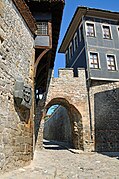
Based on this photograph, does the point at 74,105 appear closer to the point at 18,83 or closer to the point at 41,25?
the point at 41,25

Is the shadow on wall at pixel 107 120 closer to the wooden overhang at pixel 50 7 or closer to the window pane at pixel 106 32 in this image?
the window pane at pixel 106 32

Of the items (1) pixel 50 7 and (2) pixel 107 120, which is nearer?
(1) pixel 50 7

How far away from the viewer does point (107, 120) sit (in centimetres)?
1159

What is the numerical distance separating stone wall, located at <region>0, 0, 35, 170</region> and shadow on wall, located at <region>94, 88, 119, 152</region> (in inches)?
275

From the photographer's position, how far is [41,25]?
716 cm

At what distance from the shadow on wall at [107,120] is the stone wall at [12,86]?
699 centimetres

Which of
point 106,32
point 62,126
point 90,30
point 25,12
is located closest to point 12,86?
point 25,12

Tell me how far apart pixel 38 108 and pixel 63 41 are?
8.12 m

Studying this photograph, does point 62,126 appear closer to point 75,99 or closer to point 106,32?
point 75,99

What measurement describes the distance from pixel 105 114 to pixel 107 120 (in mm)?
395

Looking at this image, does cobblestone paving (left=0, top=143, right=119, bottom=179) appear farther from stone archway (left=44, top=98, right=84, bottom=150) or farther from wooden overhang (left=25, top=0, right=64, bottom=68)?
wooden overhang (left=25, top=0, right=64, bottom=68)

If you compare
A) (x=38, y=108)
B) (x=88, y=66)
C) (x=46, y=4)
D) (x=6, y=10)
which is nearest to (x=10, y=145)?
(x=6, y=10)

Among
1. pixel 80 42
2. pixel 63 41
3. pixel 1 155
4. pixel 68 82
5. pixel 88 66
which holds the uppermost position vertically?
pixel 63 41

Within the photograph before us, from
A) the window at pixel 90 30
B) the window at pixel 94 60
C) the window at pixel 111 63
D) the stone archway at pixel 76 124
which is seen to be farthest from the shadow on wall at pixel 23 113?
the window at pixel 90 30
